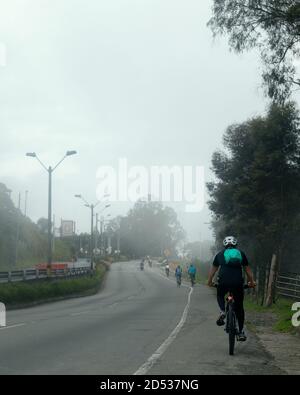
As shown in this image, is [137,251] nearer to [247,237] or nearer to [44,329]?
[247,237]

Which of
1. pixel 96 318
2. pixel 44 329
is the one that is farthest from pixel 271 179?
pixel 44 329

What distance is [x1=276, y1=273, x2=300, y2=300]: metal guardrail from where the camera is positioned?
26328mm

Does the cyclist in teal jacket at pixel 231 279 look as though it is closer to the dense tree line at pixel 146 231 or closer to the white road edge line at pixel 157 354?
the white road edge line at pixel 157 354

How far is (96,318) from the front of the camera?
68.8 feet

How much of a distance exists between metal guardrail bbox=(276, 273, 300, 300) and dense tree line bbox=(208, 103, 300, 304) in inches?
35.1

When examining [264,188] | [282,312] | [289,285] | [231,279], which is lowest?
[282,312]

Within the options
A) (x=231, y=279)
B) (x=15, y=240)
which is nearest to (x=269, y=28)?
(x=231, y=279)

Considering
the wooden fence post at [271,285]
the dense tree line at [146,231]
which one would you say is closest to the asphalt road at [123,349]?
the wooden fence post at [271,285]

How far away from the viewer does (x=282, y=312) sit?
75.7 ft

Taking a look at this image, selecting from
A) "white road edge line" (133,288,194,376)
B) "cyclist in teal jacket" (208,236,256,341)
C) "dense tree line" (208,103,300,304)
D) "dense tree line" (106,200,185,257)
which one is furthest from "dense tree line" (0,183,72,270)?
"dense tree line" (106,200,185,257)

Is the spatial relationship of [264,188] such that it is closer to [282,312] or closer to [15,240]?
[282,312]

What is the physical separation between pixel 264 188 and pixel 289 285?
4471 mm

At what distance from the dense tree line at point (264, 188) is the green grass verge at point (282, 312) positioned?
1.61m

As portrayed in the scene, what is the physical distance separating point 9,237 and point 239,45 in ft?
222
